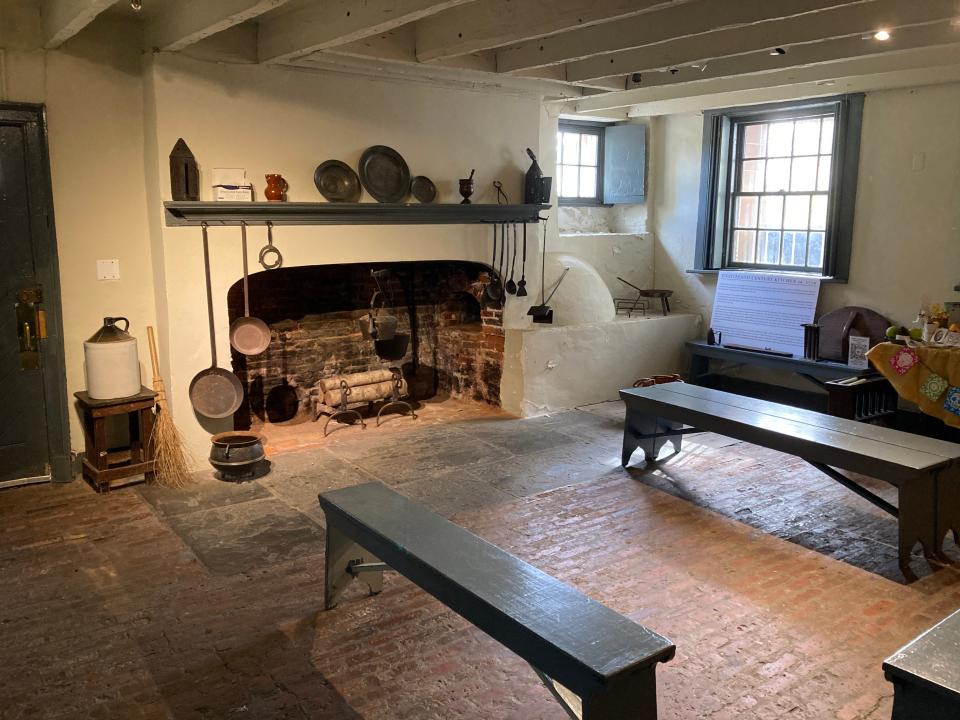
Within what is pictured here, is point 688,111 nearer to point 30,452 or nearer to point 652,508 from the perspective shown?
point 652,508

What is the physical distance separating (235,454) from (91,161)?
208cm

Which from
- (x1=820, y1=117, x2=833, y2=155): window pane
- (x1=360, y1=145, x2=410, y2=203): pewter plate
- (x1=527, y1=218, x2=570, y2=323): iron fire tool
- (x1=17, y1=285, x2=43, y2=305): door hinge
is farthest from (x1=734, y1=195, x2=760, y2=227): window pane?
(x1=17, y1=285, x2=43, y2=305): door hinge

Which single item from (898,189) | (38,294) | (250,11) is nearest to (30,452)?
(38,294)

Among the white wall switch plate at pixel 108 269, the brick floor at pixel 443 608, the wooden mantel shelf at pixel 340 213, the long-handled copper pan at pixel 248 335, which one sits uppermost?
the wooden mantel shelf at pixel 340 213

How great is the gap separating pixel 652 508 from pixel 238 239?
319 centimetres

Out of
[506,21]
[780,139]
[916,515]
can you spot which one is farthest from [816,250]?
[506,21]

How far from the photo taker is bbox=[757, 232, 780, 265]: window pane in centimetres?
734

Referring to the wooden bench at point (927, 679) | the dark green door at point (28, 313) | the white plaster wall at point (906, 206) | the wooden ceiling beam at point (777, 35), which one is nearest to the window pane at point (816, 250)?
the white plaster wall at point (906, 206)

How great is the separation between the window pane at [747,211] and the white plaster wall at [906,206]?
3.33 ft

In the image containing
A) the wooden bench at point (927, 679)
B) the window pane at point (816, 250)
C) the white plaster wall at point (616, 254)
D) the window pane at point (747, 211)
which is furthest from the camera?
the white plaster wall at point (616, 254)

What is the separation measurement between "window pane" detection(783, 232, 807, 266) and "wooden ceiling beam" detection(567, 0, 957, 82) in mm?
2274

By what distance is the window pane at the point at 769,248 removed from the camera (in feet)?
24.1

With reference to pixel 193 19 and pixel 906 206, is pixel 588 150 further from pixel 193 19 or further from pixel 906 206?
→ pixel 193 19

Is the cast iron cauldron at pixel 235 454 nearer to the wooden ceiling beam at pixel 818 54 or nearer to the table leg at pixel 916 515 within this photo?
the table leg at pixel 916 515
